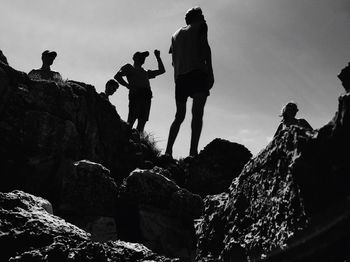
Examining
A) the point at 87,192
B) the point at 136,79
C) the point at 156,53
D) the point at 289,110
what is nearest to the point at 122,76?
the point at 136,79

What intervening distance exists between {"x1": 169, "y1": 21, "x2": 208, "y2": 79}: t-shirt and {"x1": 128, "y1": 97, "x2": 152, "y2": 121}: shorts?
2.96 metres

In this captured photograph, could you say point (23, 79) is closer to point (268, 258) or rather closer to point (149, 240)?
point (149, 240)

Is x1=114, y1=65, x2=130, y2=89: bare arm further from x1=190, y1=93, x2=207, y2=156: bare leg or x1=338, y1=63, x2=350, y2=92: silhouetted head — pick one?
x1=338, y1=63, x2=350, y2=92: silhouetted head

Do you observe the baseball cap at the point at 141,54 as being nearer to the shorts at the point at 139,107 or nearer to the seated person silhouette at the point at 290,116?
the shorts at the point at 139,107

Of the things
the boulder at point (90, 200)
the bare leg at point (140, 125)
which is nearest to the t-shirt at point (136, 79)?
the bare leg at point (140, 125)

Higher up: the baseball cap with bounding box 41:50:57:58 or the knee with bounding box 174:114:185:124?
the baseball cap with bounding box 41:50:57:58

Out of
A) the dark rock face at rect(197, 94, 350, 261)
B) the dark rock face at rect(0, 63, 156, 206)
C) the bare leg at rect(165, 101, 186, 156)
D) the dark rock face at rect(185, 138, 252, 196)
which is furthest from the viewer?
the bare leg at rect(165, 101, 186, 156)

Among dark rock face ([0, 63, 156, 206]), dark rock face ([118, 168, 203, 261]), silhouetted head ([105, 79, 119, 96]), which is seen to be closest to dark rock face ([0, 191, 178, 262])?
dark rock face ([118, 168, 203, 261])

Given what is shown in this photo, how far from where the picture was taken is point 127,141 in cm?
723

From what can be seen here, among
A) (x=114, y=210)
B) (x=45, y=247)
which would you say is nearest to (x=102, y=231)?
(x=114, y=210)

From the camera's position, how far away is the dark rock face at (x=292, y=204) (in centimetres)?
193

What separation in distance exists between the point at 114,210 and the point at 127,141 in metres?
2.40

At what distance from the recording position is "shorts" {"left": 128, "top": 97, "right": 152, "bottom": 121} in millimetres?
9930

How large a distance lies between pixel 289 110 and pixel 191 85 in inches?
67.4
